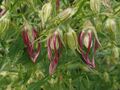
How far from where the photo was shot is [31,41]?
5.82 feet

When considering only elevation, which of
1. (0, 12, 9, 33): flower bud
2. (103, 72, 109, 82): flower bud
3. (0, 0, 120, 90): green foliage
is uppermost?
(0, 12, 9, 33): flower bud

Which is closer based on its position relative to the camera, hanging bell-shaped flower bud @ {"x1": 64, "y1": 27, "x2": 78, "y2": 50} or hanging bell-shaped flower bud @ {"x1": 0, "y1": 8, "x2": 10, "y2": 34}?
hanging bell-shaped flower bud @ {"x1": 64, "y1": 27, "x2": 78, "y2": 50}

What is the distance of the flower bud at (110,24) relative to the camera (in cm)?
172

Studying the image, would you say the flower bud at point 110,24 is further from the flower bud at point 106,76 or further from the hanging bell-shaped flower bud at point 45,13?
the flower bud at point 106,76

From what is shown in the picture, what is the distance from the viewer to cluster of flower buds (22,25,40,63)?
A: 1.77 metres

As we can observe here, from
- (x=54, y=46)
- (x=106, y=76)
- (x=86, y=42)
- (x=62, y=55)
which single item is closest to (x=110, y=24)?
(x=86, y=42)

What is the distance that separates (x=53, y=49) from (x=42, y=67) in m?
0.62

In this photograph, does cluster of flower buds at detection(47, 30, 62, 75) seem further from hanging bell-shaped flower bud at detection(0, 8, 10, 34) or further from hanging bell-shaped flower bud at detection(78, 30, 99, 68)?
hanging bell-shaped flower bud at detection(0, 8, 10, 34)

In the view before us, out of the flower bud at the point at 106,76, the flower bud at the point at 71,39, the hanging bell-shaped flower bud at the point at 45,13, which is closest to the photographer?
the flower bud at the point at 71,39

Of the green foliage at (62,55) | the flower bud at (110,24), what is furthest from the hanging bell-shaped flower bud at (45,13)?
the flower bud at (110,24)

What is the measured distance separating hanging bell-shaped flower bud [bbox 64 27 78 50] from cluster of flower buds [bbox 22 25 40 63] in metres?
0.17

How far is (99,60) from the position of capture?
7.93 feet

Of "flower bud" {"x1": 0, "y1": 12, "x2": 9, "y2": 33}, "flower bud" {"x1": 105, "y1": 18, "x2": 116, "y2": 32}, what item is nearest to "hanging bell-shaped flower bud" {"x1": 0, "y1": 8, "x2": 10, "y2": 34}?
"flower bud" {"x1": 0, "y1": 12, "x2": 9, "y2": 33}

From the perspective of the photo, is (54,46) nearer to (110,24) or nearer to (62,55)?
(110,24)
